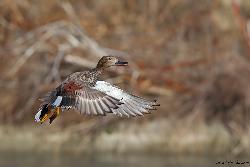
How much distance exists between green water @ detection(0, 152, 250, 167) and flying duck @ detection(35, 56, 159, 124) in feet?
9.56

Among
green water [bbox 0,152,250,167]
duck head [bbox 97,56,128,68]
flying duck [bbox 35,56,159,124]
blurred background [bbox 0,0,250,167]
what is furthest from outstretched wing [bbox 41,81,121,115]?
blurred background [bbox 0,0,250,167]

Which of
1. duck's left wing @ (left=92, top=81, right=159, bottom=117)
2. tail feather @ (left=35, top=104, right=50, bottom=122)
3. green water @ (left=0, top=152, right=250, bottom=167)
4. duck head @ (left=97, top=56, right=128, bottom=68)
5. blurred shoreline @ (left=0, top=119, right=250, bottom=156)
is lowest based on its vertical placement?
tail feather @ (left=35, top=104, right=50, bottom=122)

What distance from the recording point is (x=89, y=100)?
5.16 metres

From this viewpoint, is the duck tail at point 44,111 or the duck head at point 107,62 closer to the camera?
the duck tail at point 44,111

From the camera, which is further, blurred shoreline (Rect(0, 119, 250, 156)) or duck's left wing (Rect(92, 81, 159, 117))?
blurred shoreline (Rect(0, 119, 250, 156))

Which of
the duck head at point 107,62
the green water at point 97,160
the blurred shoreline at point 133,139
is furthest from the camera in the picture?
the blurred shoreline at point 133,139

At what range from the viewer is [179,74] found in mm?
9461

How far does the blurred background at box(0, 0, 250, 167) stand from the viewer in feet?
29.8

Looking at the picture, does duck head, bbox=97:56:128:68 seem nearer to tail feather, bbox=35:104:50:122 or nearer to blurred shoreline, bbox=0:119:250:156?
tail feather, bbox=35:104:50:122

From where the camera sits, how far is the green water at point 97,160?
839 centimetres

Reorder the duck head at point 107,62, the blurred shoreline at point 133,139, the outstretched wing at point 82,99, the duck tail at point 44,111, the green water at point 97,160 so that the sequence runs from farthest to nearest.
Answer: the blurred shoreline at point 133,139 < the green water at point 97,160 < the duck head at point 107,62 < the duck tail at point 44,111 < the outstretched wing at point 82,99

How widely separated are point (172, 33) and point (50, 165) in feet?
7.65

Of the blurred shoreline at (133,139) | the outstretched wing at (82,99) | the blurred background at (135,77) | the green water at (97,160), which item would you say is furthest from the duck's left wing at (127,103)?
the blurred shoreline at (133,139)

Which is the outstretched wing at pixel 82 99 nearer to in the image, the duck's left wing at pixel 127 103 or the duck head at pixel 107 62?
the duck's left wing at pixel 127 103
